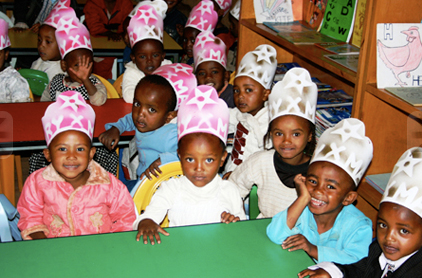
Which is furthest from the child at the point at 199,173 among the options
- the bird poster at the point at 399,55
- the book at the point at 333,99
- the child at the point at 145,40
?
the child at the point at 145,40

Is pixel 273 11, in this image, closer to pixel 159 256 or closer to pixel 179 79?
pixel 179 79

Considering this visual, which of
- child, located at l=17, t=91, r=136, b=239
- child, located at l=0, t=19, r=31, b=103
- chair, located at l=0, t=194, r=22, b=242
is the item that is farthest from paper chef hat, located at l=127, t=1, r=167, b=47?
chair, located at l=0, t=194, r=22, b=242

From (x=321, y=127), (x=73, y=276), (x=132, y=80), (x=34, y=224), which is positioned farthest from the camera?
(x=132, y=80)

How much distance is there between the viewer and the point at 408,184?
54.4 inches

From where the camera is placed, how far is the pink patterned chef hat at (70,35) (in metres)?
2.94

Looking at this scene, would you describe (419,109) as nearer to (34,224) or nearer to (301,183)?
(301,183)

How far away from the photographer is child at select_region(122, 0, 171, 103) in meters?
3.32

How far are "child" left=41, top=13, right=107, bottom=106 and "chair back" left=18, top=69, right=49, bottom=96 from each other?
0.42 meters

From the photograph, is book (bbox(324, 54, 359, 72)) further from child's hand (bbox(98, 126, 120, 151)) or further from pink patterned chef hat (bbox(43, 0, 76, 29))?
pink patterned chef hat (bbox(43, 0, 76, 29))

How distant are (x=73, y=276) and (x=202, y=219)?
26.1 inches

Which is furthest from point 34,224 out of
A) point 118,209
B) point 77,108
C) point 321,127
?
point 321,127

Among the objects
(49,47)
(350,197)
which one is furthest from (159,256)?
(49,47)

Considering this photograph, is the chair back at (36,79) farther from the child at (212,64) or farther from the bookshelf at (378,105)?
the bookshelf at (378,105)

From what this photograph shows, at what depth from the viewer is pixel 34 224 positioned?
1.81m
